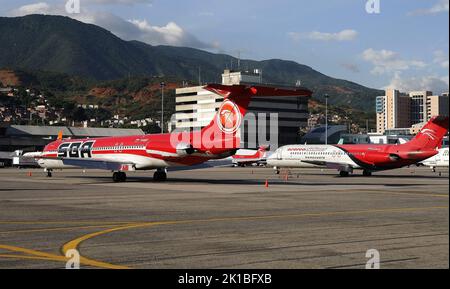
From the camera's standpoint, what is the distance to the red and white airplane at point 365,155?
192ft

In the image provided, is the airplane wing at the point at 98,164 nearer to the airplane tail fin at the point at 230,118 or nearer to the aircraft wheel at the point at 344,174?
the airplane tail fin at the point at 230,118

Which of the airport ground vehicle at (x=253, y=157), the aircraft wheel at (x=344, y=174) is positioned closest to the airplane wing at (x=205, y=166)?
the airport ground vehicle at (x=253, y=157)

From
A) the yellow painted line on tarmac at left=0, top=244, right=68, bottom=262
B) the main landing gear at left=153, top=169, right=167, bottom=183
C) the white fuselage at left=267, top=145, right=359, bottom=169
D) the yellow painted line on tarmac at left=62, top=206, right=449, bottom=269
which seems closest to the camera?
the yellow painted line on tarmac at left=62, top=206, right=449, bottom=269

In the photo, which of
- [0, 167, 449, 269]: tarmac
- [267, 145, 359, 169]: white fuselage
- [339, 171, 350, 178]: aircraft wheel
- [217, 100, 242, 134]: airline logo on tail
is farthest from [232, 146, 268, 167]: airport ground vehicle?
[0, 167, 449, 269]: tarmac

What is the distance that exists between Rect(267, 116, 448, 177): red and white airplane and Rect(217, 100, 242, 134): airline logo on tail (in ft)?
72.4

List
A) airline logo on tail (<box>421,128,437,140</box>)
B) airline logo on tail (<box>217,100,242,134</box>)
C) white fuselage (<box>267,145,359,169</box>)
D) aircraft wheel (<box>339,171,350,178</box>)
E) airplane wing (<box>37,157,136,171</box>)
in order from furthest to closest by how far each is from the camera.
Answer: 1. white fuselage (<box>267,145,359,169</box>)
2. aircraft wheel (<box>339,171,350,178</box>)
3. airline logo on tail (<box>421,128,437,140</box>)
4. airplane wing (<box>37,157,136,171</box>)
5. airline logo on tail (<box>217,100,242,134</box>)

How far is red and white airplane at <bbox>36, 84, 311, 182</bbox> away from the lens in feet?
138

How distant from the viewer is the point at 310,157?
2726 inches

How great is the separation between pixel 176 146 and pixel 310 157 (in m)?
26.9
